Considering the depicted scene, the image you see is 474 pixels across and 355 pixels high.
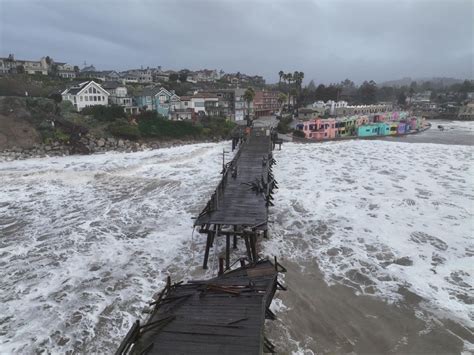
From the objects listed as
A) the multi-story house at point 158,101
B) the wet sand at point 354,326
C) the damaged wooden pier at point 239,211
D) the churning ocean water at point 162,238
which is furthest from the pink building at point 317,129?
the wet sand at point 354,326

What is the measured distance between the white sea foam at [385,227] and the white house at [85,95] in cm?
3829

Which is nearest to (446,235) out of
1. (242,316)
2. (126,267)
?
(242,316)

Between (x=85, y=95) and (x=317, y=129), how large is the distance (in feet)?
144

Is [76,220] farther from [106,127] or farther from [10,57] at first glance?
[10,57]

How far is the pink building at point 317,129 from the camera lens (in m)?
60.7

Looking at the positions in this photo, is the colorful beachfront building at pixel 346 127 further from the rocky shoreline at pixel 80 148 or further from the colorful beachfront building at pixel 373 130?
the rocky shoreline at pixel 80 148

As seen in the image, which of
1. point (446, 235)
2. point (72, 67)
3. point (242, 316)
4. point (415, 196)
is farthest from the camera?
point (72, 67)

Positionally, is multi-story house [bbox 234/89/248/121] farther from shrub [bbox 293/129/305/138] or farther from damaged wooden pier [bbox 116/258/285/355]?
damaged wooden pier [bbox 116/258/285/355]

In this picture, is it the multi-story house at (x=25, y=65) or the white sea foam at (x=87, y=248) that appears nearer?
the white sea foam at (x=87, y=248)

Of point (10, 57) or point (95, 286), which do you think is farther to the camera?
point (10, 57)

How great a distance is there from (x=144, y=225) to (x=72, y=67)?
10450cm

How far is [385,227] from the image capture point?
18.3 m

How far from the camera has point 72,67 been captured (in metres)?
102

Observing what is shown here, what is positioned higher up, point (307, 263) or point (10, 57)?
point (10, 57)
